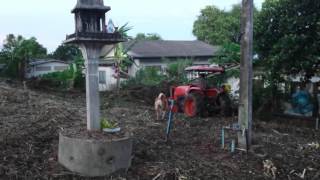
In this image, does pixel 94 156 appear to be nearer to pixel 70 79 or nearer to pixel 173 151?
pixel 173 151

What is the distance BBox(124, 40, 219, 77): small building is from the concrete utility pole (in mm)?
21118

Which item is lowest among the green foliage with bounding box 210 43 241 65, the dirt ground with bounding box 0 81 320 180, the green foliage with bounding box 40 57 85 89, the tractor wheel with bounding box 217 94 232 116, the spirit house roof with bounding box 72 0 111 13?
the dirt ground with bounding box 0 81 320 180

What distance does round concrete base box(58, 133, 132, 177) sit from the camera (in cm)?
740

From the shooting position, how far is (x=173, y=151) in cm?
879

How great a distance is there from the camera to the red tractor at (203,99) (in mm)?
13648

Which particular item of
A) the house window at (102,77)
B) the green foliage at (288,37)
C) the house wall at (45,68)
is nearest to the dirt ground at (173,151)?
the green foliage at (288,37)

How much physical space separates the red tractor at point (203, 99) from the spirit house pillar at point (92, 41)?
5810 mm

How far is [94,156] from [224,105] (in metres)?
6.92

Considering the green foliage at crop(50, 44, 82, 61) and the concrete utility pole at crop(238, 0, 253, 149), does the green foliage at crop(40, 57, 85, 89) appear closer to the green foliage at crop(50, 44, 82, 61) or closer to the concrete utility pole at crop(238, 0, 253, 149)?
the concrete utility pole at crop(238, 0, 253, 149)

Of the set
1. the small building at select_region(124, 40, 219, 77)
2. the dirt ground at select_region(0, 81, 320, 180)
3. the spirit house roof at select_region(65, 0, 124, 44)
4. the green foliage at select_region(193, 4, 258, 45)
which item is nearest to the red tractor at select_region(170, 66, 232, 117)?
the dirt ground at select_region(0, 81, 320, 180)

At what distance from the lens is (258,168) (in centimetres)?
822

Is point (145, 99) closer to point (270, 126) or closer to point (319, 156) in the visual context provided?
point (270, 126)

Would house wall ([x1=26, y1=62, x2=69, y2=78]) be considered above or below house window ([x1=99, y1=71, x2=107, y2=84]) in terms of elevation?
above

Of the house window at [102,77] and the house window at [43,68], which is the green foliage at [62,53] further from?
the house window at [102,77]
